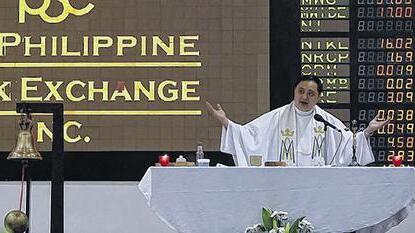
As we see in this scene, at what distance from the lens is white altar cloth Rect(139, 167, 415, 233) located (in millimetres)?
6695

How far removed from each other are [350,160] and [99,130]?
261 centimetres

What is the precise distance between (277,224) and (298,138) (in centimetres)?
161

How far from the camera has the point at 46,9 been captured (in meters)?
9.31

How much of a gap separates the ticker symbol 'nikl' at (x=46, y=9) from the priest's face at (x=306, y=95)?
2.38 metres

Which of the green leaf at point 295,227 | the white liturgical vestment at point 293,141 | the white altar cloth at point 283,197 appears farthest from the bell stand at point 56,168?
the white liturgical vestment at point 293,141

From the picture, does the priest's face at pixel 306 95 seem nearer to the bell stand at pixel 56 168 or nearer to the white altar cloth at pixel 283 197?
the white altar cloth at pixel 283 197

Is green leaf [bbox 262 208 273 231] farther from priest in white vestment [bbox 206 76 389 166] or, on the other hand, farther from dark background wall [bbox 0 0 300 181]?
dark background wall [bbox 0 0 300 181]

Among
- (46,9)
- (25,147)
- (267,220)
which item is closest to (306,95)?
(267,220)

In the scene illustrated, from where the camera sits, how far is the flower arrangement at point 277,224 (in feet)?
21.0

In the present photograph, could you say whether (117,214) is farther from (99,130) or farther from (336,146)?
(336,146)

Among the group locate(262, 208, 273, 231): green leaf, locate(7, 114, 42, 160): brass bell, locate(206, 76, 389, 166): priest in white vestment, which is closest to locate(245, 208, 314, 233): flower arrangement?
locate(262, 208, 273, 231): green leaf

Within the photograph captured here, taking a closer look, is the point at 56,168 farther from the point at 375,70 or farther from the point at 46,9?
the point at 375,70

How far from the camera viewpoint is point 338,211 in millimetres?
6707

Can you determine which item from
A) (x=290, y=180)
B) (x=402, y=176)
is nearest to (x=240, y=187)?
(x=290, y=180)
